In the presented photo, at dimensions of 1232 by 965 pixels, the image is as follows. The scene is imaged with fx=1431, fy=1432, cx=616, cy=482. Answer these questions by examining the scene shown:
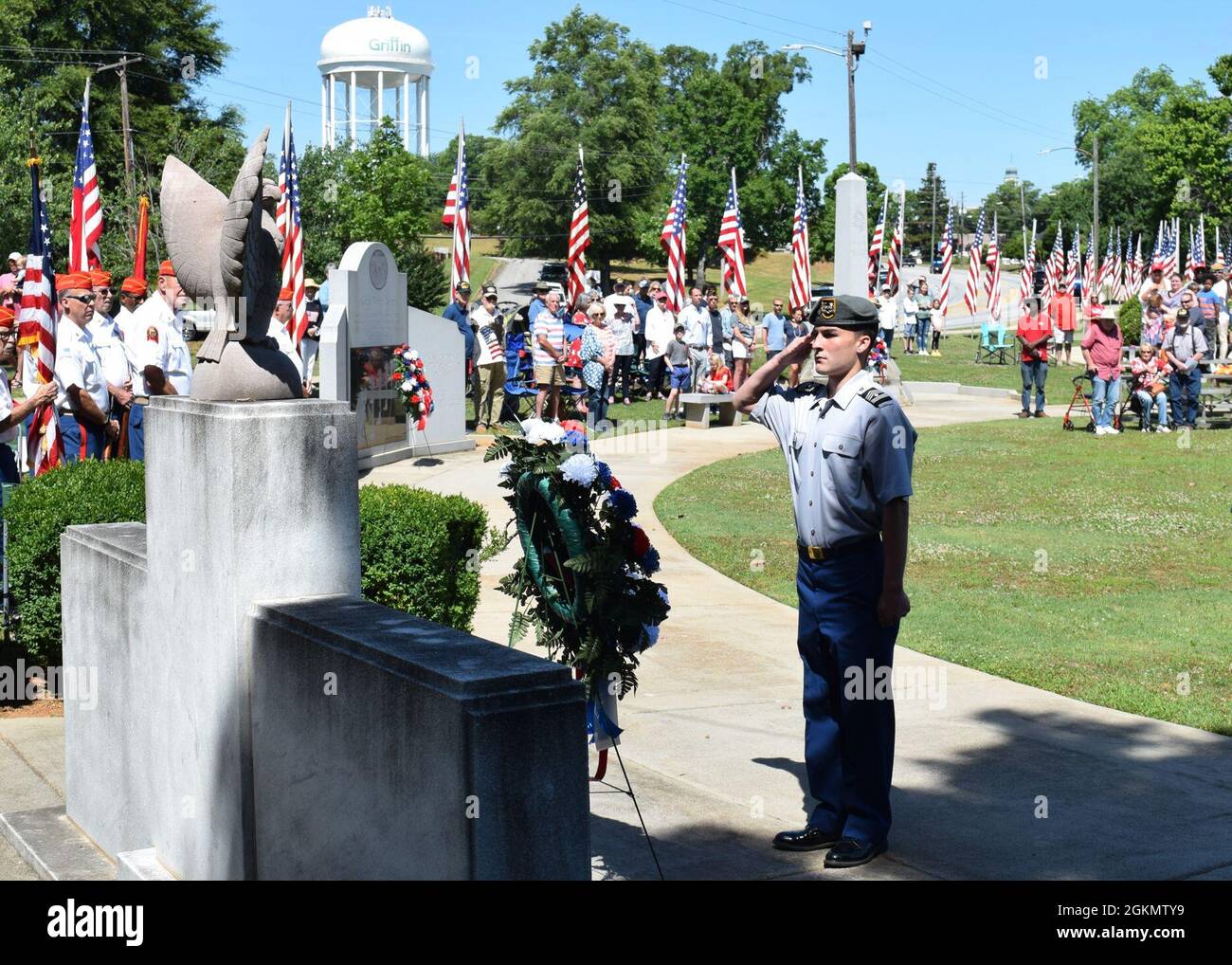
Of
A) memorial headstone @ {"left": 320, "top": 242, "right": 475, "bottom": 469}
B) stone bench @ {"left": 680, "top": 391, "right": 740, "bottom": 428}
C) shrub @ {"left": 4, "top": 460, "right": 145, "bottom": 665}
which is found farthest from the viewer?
stone bench @ {"left": 680, "top": 391, "right": 740, "bottom": 428}

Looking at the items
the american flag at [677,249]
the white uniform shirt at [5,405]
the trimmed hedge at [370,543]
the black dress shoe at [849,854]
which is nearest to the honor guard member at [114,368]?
the white uniform shirt at [5,405]

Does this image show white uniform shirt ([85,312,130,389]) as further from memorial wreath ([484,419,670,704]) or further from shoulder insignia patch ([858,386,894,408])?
shoulder insignia patch ([858,386,894,408])

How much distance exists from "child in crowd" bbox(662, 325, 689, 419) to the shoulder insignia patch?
712 inches

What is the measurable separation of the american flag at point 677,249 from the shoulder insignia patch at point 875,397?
69.5 feet

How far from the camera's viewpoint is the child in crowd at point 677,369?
23.7 metres

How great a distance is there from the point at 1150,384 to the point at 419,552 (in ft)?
54.3

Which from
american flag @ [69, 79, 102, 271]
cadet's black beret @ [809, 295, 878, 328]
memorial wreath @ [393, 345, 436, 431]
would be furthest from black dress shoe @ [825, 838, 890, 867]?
memorial wreath @ [393, 345, 436, 431]

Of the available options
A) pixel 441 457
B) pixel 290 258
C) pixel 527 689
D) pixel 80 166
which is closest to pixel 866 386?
pixel 527 689

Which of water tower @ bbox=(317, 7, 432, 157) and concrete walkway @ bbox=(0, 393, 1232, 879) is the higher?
water tower @ bbox=(317, 7, 432, 157)

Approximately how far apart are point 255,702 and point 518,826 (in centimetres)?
139

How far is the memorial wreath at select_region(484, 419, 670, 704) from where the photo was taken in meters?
5.09

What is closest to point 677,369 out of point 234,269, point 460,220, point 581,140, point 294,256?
point 460,220

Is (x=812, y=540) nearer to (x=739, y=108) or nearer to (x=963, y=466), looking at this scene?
(x=963, y=466)

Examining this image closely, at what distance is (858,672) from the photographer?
17.3 feet
